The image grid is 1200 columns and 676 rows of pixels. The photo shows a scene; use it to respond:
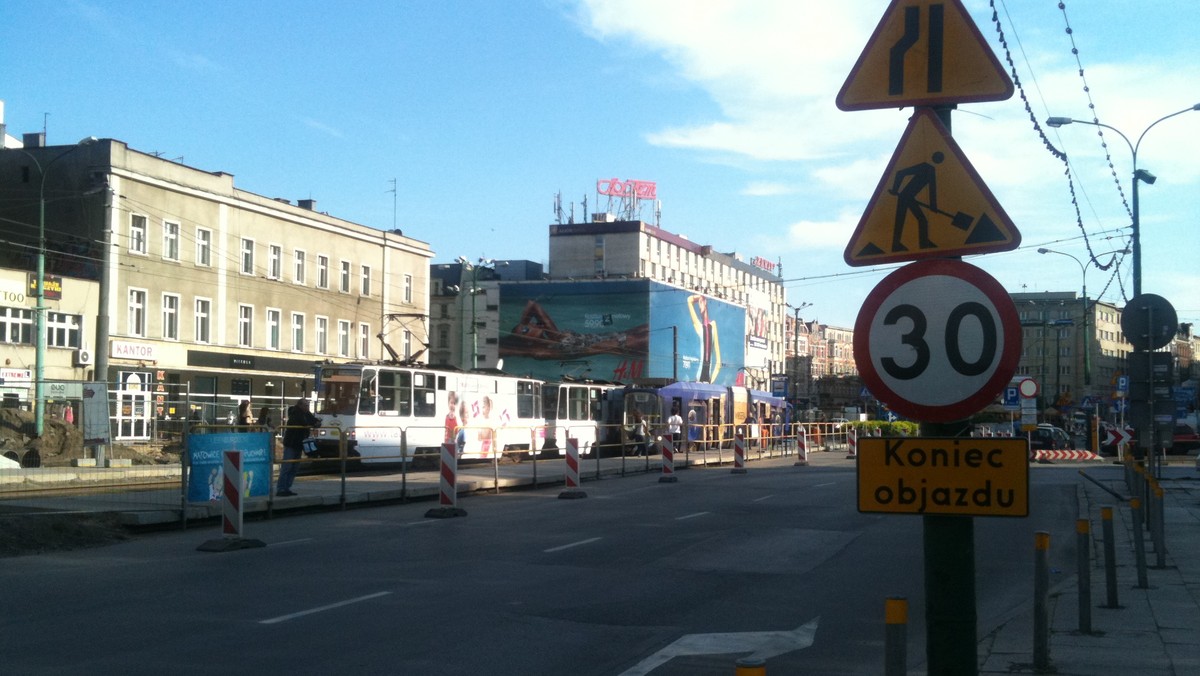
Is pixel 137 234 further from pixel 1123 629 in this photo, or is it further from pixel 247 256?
pixel 1123 629

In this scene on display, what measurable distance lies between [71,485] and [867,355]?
1698 centimetres

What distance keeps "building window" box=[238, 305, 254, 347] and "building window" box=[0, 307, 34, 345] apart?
35.5 feet

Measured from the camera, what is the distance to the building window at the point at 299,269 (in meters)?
53.5

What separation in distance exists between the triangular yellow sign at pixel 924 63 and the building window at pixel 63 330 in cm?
4131

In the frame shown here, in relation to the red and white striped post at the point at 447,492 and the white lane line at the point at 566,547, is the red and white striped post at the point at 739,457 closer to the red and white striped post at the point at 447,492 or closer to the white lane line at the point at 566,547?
the red and white striped post at the point at 447,492

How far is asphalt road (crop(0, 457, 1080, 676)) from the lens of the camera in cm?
801

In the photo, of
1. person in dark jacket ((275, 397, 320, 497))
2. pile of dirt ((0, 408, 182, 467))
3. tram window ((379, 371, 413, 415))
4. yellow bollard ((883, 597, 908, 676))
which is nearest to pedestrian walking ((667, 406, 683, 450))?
tram window ((379, 371, 413, 415))

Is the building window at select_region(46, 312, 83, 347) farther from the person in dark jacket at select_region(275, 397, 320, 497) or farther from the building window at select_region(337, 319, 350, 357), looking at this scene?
the person in dark jacket at select_region(275, 397, 320, 497)

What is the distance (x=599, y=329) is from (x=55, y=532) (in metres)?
71.0

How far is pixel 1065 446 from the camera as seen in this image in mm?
49469

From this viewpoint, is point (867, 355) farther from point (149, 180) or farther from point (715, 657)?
point (149, 180)

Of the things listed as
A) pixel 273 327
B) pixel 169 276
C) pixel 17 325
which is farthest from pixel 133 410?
pixel 273 327

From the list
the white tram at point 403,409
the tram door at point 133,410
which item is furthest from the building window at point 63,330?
the tram door at point 133,410

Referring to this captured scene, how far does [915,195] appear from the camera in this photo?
14.5ft
